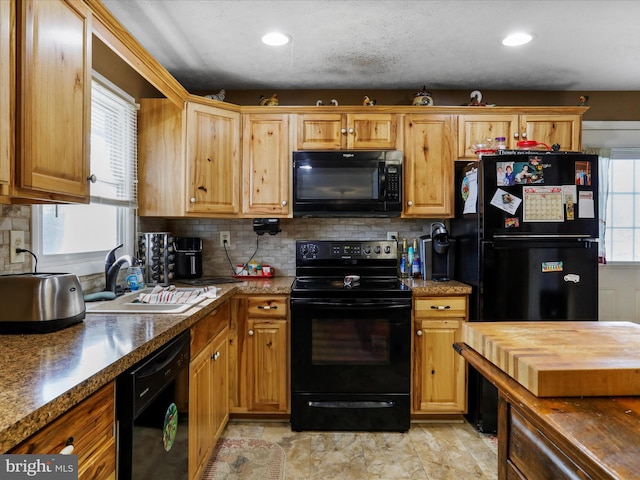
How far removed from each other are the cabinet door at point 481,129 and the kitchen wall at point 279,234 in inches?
24.9

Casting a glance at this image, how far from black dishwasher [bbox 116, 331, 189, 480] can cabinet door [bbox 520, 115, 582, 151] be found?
2678mm

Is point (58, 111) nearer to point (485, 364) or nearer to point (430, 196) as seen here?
point (485, 364)

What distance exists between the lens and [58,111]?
4.36ft

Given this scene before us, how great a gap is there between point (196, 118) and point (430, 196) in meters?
1.70

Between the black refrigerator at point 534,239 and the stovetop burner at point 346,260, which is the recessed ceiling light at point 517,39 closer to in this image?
the black refrigerator at point 534,239

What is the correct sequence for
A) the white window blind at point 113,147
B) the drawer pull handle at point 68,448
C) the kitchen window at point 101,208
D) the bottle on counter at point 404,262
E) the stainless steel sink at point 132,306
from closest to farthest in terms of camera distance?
the drawer pull handle at point 68,448 → the stainless steel sink at point 132,306 → the kitchen window at point 101,208 → the white window blind at point 113,147 → the bottle on counter at point 404,262

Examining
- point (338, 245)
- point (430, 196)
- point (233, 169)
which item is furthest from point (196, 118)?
point (430, 196)

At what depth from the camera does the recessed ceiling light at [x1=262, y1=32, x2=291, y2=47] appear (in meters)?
2.35

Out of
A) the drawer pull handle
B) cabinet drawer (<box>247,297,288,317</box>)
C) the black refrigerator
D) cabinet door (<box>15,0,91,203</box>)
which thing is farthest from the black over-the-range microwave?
the drawer pull handle

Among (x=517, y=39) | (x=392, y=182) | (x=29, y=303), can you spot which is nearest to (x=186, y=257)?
(x=392, y=182)

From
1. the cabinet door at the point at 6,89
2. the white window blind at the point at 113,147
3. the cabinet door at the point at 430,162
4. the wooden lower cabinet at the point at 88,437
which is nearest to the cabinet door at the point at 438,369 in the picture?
the cabinet door at the point at 430,162

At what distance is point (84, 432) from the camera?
0.94 metres

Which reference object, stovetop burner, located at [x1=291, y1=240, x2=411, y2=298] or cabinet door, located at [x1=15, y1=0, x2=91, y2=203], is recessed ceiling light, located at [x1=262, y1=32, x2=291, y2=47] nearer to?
cabinet door, located at [x1=15, y1=0, x2=91, y2=203]

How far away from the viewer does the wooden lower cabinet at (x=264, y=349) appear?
2.62 meters
